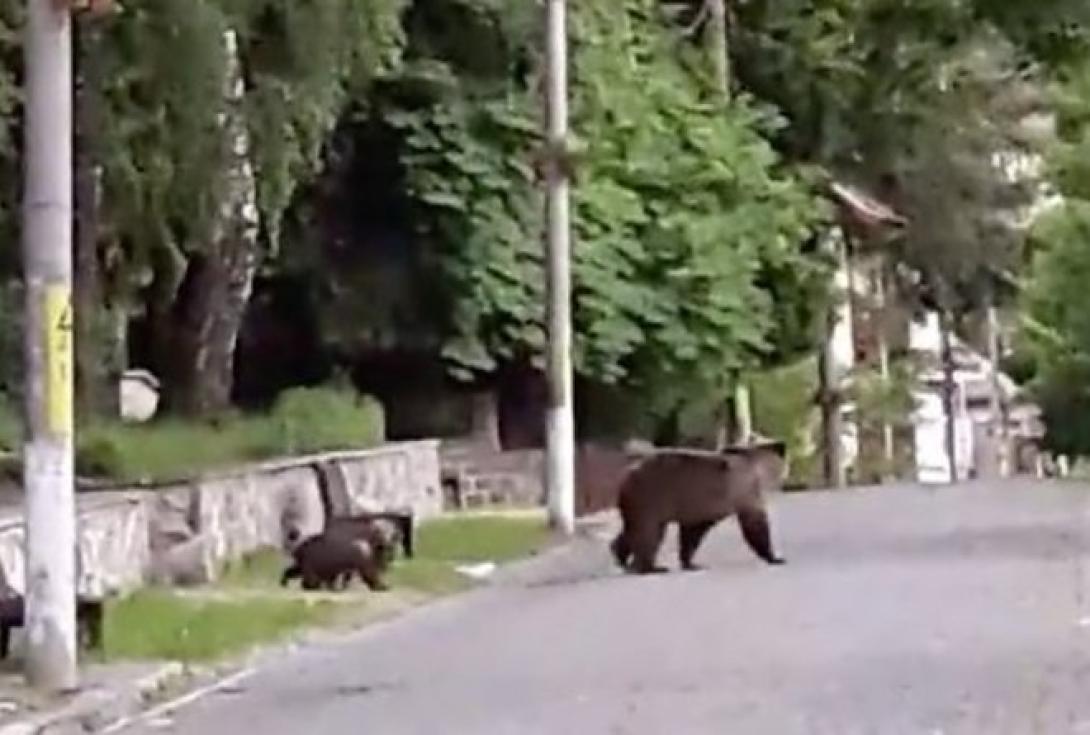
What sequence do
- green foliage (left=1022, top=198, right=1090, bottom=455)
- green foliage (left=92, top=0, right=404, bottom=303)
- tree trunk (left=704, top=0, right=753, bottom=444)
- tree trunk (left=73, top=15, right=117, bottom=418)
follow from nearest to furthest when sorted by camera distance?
1. green foliage (left=92, top=0, right=404, bottom=303)
2. tree trunk (left=73, top=15, right=117, bottom=418)
3. tree trunk (left=704, top=0, right=753, bottom=444)
4. green foliage (left=1022, top=198, right=1090, bottom=455)

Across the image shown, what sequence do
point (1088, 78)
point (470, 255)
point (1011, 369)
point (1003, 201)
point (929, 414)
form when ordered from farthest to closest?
1. point (929, 414)
2. point (1011, 369)
3. point (1003, 201)
4. point (470, 255)
5. point (1088, 78)

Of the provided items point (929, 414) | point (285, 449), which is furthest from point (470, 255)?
point (929, 414)

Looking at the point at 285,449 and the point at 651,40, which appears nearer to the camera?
the point at 285,449

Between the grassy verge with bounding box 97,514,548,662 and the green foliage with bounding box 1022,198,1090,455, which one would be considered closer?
the grassy verge with bounding box 97,514,548,662

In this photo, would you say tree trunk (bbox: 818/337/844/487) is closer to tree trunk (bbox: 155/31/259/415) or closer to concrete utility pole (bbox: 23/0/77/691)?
tree trunk (bbox: 155/31/259/415)

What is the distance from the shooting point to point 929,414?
8700 centimetres

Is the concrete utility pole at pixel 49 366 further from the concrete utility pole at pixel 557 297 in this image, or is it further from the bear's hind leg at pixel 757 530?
the concrete utility pole at pixel 557 297

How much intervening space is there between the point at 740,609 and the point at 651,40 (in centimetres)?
2669

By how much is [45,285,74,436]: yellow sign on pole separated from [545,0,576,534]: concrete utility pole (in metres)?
16.6

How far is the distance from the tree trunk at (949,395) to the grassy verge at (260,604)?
39.4 meters

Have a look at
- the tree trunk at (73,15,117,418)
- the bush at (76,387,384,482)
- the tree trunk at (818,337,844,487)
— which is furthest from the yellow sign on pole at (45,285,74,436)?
the tree trunk at (818,337,844,487)

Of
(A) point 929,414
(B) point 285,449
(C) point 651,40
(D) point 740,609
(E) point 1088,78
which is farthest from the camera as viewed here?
(A) point 929,414

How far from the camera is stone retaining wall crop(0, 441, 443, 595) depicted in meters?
26.2

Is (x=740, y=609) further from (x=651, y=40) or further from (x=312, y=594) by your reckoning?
(x=651, y=40)
